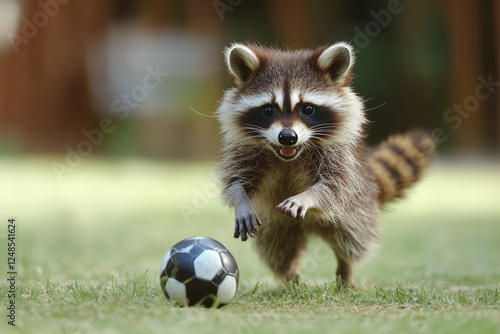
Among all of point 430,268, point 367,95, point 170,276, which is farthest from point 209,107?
point 170,276

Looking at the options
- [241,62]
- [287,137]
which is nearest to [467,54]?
[241,62]

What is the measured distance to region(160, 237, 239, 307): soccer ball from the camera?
186 inches

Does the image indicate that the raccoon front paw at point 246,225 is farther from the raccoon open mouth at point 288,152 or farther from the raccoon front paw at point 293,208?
the raccoon open mouth at point 288,152

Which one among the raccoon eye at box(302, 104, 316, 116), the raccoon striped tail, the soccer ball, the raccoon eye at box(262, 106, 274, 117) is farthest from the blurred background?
the soccer ball

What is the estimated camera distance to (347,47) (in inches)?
222

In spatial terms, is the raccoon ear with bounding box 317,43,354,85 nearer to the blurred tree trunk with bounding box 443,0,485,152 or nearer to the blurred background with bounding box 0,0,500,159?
the blurred background with bounding box 0,0,500,159

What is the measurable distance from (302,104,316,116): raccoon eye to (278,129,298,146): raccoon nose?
32cm

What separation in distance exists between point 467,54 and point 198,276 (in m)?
14.1

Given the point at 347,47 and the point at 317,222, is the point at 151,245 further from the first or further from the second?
the point at 347,47

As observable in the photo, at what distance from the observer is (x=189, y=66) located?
19.9m

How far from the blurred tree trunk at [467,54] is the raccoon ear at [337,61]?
40.8 ft

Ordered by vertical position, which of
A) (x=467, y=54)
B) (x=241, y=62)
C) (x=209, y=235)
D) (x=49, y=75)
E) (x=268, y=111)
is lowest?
(x=209, y=235)

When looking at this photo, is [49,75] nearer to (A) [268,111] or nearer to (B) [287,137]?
(A) [268,111]

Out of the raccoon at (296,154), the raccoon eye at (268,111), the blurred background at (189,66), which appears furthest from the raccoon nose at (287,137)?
the blurred background at (189,66)
